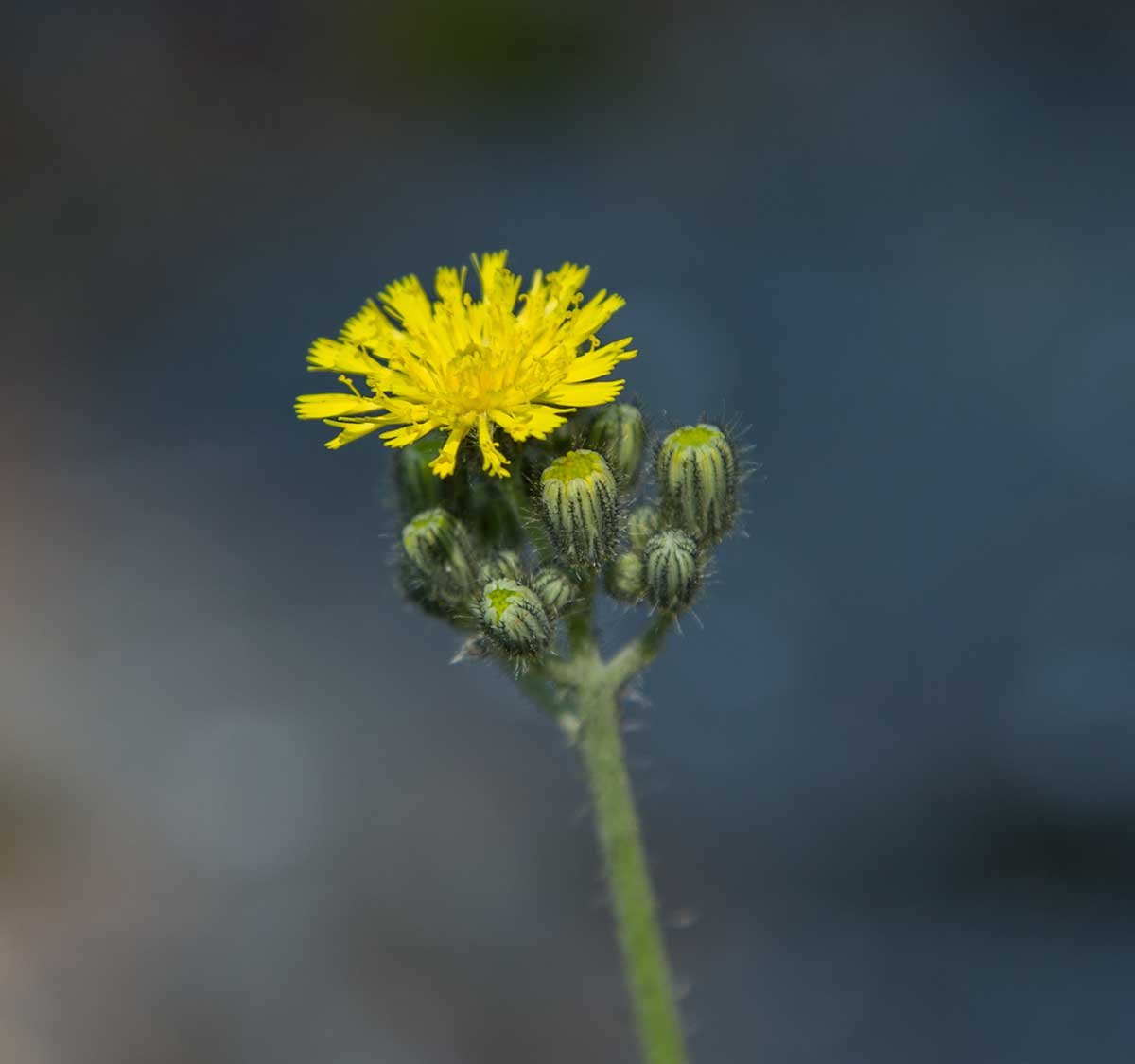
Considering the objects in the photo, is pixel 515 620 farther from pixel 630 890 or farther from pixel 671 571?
pixel 630 890

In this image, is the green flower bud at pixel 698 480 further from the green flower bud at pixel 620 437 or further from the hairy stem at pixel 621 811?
the hairy stem at pixel 621 811

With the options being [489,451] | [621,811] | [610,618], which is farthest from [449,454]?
[610,618]

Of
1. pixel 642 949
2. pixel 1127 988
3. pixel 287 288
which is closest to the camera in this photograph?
pixel 642 949

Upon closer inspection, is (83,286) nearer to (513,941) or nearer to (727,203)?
(727,203)

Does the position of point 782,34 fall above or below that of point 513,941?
above

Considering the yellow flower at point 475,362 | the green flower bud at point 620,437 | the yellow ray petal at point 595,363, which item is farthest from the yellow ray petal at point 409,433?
the green flower bud at point 620,437

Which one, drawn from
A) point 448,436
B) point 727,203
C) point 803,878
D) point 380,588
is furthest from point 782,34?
point 448,436
